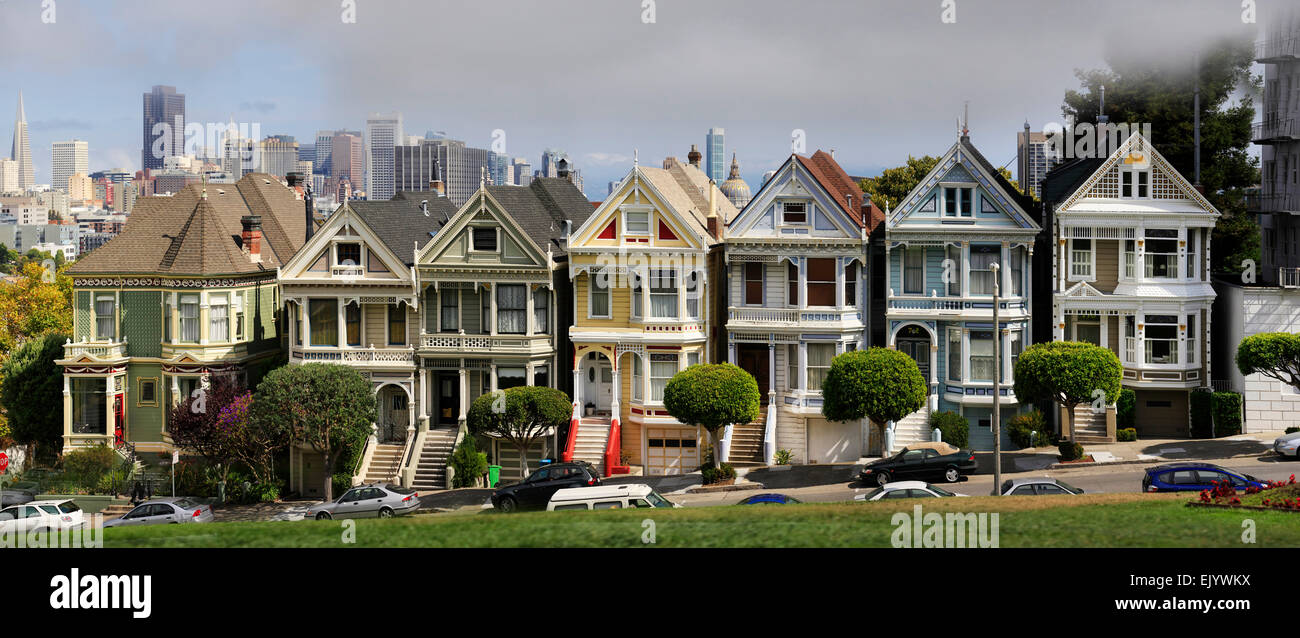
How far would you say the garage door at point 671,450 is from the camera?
51594 millimetres

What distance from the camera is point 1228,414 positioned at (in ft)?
158

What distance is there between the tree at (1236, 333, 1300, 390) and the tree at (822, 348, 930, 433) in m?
10.9

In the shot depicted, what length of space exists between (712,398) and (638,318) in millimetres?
6052

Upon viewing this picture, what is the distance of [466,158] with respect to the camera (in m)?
117

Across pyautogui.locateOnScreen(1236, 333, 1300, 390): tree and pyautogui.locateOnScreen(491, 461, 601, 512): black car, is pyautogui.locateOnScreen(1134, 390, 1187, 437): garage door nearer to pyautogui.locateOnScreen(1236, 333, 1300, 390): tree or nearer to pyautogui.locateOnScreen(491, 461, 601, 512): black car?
pyautogui.locateOnScreen(1236, 333, 1300, 390): tree

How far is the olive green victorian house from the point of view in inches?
2128

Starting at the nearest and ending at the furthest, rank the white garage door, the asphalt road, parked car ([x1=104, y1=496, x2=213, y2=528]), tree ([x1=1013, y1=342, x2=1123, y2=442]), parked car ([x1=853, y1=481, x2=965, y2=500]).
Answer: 1. parked car ([x1=853, y1=481, x2=965, y2=500])
2. the asphalt road
3. parked car ([x1=104, y1=496, x2=213, y2=528])
4. tree ([x1=1013, y1=342, x2=1123, y2=442])
5. the white garage door

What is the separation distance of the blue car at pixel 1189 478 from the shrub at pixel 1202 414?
10.7 meters

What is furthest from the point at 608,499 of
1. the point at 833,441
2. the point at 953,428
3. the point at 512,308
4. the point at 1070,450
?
the point at 1070,450

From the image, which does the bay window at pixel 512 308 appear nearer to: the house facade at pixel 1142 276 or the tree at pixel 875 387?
the tree at pixel 875 387

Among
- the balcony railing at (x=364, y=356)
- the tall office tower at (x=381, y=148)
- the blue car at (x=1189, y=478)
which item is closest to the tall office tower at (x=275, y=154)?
the tall office tower at (x=381, y=148)

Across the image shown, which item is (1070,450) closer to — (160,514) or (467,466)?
(467,466)

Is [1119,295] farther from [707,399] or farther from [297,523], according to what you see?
[297,523]

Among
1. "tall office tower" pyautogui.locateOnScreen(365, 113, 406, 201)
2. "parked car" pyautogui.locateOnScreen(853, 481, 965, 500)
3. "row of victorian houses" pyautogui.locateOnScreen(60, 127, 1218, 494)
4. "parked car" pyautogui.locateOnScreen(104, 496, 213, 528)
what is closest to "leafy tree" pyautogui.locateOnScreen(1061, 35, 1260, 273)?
"row of victorian houses" pyautogui.locateOnScreen(60, 127, 1218, 494)
